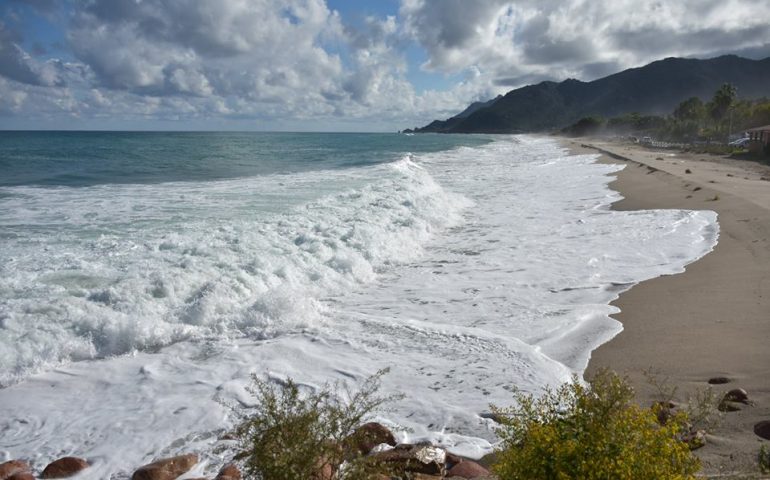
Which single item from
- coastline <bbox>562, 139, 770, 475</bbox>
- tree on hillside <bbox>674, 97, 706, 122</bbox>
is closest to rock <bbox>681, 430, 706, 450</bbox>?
coastline <bbox>562, 139, 770, 475</bbox>

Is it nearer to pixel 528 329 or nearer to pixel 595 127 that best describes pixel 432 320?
pixel 528 329

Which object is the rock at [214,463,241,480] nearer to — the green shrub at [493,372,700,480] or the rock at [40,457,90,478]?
the rock at [40,457,90,478]

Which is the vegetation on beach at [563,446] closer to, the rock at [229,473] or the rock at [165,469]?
the rock at [229,473]

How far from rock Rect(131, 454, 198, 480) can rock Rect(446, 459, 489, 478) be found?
7.04 ft

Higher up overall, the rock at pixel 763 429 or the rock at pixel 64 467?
the rock at pixel 763 429

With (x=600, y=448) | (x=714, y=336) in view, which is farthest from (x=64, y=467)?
(x=714, y=336)

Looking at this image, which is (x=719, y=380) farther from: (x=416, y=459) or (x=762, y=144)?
(x=762, y=144)

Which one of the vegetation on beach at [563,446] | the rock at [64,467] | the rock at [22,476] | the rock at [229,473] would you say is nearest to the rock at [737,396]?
the vegetation on beach at [563,446]

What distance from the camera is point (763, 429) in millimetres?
4273

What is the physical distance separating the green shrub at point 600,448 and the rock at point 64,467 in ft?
11.5

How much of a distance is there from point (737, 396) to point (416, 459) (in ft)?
10.2

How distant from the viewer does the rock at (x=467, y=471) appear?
4.08 metres

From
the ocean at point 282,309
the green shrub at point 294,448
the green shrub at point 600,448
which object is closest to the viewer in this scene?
the green shrub at point 600,448

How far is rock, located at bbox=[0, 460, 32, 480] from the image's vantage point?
14.0ft
